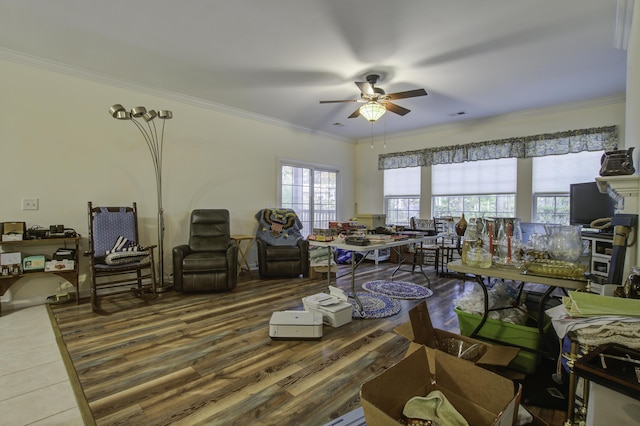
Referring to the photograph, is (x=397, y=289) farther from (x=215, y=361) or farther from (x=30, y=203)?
(x=30, y=203)

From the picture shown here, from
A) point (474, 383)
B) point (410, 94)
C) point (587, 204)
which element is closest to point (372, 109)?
point (410, 94)

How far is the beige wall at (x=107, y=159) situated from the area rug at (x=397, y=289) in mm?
2173

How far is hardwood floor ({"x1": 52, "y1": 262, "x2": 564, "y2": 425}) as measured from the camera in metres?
1.55

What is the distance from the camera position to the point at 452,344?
68.3 inches

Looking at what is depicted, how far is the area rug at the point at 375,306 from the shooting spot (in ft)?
9.44

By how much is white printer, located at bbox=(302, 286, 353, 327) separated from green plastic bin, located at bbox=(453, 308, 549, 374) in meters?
1.07

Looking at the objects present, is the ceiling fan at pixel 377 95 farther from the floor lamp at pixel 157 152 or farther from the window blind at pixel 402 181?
the window blind at pixel 402 181

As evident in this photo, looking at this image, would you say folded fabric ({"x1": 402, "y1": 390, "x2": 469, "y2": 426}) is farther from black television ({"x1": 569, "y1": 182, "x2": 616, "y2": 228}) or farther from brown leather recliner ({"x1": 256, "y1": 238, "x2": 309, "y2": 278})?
black television ({"x1": 569, "y1": 182, "x2": 616, "y2": 228})

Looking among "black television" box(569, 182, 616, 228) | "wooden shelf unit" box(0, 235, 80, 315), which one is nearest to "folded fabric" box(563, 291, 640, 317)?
"black television" box(569, 182, 616, 228)

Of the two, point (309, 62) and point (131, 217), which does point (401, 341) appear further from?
point (131, 217)

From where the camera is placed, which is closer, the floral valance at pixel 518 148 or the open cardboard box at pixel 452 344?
the open cardboard box at pixel 452 344

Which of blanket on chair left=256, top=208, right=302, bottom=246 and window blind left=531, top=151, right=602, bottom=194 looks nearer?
window blind left=531, top=151, right=602, bottom=194

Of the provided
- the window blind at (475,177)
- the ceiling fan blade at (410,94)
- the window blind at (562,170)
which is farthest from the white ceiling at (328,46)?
the window blind at (475,177)

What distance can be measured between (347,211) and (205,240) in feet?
11.3
